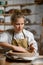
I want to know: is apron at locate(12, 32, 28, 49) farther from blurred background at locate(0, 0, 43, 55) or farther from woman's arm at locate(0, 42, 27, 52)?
blurred background at locate(0, 0, 43, 55)

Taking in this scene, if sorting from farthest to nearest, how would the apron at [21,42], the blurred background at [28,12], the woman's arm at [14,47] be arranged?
the blurred background at [28,12], the apron at [21,42], the woman's arm at [14,47]

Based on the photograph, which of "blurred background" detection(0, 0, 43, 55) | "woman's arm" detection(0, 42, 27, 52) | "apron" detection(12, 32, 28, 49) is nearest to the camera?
"woman's arm" detection(0, 42, 27, 52)

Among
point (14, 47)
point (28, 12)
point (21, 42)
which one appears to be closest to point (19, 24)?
point (21, 42)

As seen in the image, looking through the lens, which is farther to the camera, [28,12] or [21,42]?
[28,12]

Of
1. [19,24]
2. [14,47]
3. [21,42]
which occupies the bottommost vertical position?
[21,42]

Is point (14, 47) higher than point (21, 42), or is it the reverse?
point (14, 47)

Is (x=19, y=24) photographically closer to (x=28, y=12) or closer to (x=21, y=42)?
(x=21, y=42)

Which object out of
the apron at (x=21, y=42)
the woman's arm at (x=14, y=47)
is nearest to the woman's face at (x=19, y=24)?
the apron at (x=21, y=42)

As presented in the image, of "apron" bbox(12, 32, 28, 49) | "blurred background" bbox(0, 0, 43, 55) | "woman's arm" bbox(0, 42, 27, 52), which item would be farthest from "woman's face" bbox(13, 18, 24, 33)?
"blurred background" bbox(0, 0, 43, 55)

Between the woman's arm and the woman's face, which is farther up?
the woman's face

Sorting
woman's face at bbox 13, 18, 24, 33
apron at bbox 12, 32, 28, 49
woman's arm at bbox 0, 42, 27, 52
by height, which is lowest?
apron at bbox 12, 32, 28, 49

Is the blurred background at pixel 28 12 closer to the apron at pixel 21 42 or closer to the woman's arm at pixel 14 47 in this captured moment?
the apron at pixel 21 42

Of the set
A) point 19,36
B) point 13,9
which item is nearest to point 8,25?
point 13,9

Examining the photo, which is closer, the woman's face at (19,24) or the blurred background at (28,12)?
the woman's face at (19,24)
